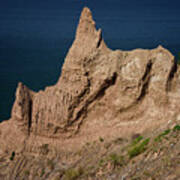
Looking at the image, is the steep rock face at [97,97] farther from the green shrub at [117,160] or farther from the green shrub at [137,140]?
the green shrub at [117,160]

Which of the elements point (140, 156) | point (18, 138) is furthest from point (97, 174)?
point (18, 138)

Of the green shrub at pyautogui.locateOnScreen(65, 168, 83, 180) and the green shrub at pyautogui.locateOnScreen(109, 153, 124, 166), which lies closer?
the green shrub at pyautogui.locateOnScreen(109, 153, 124, 166)

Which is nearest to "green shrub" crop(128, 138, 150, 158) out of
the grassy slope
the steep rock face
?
the grassy slope

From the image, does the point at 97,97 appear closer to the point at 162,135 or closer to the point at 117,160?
the point at 117,160

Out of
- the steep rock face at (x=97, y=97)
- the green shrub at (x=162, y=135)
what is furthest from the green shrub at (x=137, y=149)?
the steep rock face at (x=97, y=97)

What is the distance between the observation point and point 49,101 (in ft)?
52.4

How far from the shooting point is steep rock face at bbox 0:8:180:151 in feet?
47.3

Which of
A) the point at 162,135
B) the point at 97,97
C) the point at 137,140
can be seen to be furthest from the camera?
the point at 97,97

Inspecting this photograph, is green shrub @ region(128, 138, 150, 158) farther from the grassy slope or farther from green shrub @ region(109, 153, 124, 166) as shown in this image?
green shrub @ region(109, 153, 124, 166)

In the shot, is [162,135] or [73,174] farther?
[73,174]

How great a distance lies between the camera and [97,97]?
15.6 metres

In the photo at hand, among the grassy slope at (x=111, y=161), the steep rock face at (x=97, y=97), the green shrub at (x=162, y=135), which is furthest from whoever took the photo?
the steep rock face at (x=97, y=97)

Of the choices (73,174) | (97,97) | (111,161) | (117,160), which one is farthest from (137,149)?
(97,97)

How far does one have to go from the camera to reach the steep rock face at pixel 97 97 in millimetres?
14406
